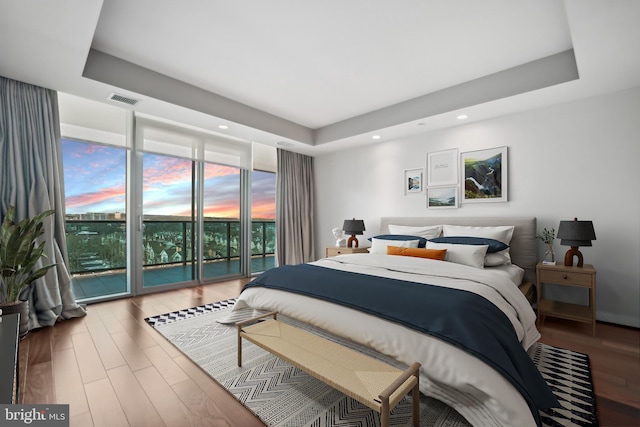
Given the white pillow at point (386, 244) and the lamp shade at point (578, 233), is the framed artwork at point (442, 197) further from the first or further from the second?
the lamp shade at point (578, 233)

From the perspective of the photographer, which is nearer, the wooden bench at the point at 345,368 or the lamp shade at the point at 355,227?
the wooden bench at the point at 345,368

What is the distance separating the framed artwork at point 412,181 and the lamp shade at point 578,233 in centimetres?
182

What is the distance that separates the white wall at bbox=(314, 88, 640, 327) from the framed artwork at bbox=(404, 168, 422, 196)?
0.16 m

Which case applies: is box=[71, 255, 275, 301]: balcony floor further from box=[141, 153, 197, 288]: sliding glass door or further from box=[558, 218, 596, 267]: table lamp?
Result: box=[558, 218, 596, 267]: table lamp

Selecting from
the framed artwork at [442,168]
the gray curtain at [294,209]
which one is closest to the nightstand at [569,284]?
the framed artwork at [442,168]

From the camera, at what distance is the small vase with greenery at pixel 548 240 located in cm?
315

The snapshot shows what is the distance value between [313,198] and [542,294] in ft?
12.7

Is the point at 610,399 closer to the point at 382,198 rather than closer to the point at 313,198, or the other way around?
the point at 382,198

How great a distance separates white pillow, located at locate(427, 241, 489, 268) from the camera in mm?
2990

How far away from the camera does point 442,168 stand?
4.11 metres

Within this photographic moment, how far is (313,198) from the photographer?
5.86 metres

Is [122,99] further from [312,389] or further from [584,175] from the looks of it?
[584,175]

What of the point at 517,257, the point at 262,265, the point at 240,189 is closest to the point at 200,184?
the point at 240,189

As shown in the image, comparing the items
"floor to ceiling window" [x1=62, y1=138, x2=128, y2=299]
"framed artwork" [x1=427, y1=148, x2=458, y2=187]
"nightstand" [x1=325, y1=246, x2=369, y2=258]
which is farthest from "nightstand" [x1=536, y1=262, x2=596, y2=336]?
"floor to ceiling window" [x1=62, y1=138, x2=128, y2=299]
